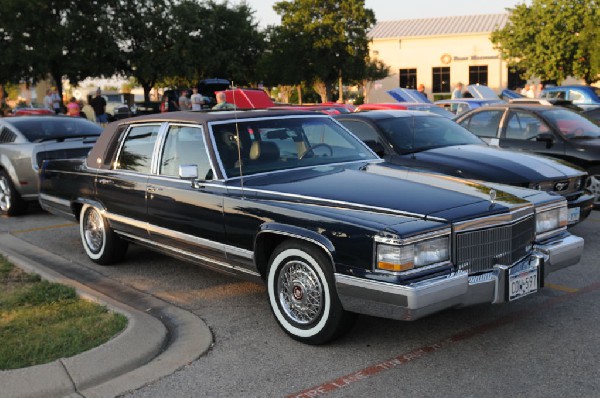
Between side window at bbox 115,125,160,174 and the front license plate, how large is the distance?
11.3 feet

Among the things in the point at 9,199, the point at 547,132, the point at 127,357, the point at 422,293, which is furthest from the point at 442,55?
the point at 127,357

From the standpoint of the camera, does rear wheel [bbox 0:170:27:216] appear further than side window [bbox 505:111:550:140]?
Yes

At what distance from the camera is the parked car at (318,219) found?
14.0 feet

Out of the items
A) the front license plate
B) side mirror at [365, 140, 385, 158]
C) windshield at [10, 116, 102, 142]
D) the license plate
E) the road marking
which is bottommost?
the road marking

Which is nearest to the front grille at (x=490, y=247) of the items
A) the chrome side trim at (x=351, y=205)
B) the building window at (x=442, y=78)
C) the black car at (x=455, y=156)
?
the chrome side trim at (x=351, y=205)

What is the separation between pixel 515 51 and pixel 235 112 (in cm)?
3940

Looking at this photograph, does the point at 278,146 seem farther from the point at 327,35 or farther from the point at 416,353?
the point at 327,35

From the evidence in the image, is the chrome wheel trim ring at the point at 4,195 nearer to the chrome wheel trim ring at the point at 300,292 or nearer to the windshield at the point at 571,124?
the chrome wheel trim ring at the point at 300,292

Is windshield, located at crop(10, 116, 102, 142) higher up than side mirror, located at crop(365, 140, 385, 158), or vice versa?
windshield, located at crop(10, 116, 102, 142)

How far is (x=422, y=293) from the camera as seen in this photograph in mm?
4074

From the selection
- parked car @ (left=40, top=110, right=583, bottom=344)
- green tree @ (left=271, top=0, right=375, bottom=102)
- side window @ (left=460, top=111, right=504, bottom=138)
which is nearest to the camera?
parked car @ (left=40, top=110, right=583, bottom=344)

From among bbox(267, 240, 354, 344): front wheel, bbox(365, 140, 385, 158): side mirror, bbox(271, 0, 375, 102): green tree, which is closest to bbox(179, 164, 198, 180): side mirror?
bbox(267, 240, 354, 344): front wheel

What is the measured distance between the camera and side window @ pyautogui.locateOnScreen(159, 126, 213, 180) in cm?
569

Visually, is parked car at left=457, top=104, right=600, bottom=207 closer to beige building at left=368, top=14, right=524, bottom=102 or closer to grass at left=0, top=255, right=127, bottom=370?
grass at left=0, top=255, right=127, bottom=370
